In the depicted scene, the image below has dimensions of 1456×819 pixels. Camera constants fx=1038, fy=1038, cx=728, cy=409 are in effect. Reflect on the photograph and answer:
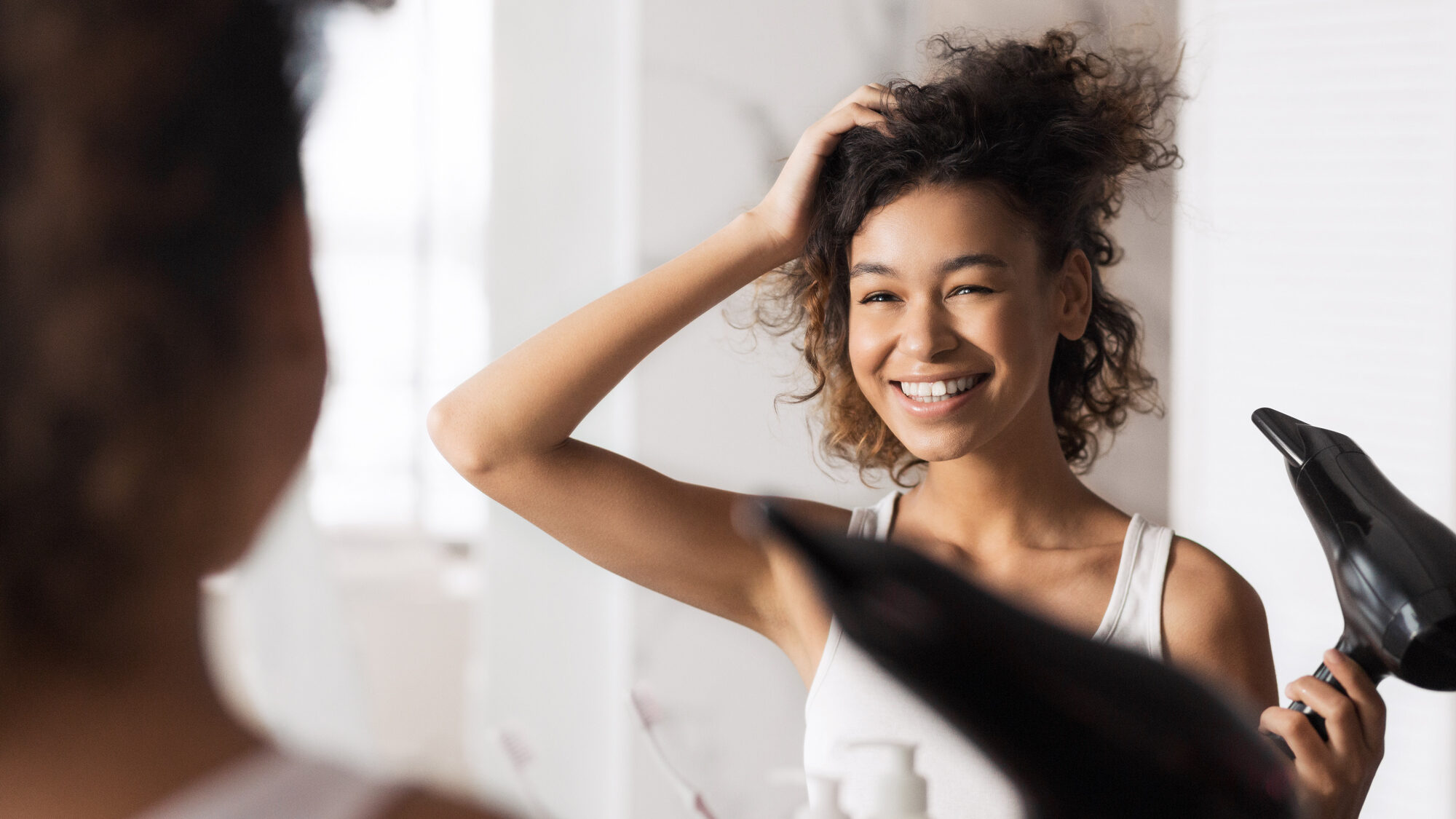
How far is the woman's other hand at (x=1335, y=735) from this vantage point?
0.34 meters

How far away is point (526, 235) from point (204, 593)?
2.21 feet

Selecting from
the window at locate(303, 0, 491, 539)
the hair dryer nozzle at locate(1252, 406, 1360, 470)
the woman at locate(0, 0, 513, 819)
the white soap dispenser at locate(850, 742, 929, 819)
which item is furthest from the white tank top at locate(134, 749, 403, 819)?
the window at locate(303, 0, 491, 539)

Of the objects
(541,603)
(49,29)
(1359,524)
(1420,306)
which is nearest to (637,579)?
(541,603)

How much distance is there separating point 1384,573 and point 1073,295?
32 cm

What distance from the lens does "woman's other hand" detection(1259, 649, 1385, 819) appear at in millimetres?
337

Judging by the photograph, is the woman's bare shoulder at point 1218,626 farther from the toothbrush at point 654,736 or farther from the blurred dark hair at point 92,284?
the blurred dark hair at point 92,284

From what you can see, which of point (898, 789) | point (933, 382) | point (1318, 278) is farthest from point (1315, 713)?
point (1318, 278)

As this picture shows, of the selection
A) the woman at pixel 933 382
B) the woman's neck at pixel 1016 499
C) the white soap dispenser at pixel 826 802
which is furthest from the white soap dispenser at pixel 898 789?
the woman's neck at pixel 1016 499

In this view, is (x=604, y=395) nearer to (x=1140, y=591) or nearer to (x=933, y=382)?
(x=933, y=382)

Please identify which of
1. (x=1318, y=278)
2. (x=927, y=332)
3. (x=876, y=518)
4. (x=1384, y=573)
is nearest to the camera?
(x=1384, y=573)

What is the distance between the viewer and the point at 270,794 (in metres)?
0.15

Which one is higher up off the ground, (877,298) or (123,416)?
(123,416)

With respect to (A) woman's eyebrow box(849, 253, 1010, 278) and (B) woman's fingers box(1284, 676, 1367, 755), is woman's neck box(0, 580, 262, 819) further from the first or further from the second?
(A) woman's eyebrow box(849, 253, 1010, 278)

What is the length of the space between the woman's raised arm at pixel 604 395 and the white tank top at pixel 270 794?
1.36ft
